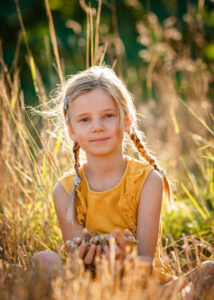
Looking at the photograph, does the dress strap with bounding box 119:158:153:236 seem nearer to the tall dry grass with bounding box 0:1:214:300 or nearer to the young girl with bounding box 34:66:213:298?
the young girl with bounding box 34:66:213:298

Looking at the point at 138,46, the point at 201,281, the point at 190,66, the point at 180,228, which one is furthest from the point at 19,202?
the point at 138,46

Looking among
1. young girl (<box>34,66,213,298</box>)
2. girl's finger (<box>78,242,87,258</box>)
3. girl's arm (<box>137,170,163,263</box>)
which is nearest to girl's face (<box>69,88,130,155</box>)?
young girl (<box>34,66,213,298</box>)

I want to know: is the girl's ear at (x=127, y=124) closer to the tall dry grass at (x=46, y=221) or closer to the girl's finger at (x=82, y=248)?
the tall dry grass at (x=46, y=221)

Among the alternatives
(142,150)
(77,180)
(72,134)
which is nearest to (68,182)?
(77,180)

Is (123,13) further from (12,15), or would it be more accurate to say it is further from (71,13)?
(12,15)

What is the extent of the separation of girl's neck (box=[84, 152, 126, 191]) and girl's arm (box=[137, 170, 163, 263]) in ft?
0.48

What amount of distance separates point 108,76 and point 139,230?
69cm

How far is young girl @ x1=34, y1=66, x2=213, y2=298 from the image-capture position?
1.64 meters

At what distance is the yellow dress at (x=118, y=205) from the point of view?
1668mm

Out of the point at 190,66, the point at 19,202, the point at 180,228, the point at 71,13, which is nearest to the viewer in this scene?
the point at 19,202

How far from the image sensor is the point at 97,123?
1641 mm

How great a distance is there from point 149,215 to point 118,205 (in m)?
0.15

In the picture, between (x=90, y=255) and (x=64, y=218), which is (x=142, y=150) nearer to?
(x=64, y=218)

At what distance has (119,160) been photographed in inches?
69.3
